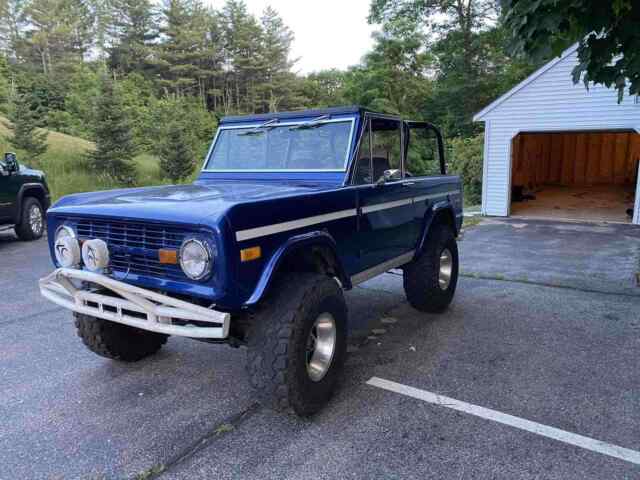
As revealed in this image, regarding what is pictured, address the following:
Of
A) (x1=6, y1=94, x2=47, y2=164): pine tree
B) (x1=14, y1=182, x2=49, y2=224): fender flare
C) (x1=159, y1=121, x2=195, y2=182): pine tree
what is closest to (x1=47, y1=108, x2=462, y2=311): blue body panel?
(x1=14, y1=182, x2=49, y2=224): fender flare

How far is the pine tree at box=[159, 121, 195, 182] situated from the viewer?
1772 centimetres

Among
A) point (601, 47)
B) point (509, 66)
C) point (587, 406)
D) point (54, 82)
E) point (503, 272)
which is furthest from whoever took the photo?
point (54, 82)

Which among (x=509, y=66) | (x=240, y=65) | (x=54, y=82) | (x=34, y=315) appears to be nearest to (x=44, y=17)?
(x=54, y=82)

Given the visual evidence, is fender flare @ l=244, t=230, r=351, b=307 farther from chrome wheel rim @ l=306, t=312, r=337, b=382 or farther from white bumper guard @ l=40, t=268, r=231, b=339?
chrome wheel rim @ l=306, t=312, r=337, b=382

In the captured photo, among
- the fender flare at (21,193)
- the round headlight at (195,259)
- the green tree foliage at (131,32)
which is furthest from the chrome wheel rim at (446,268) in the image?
the green tree foliage at (131,32)

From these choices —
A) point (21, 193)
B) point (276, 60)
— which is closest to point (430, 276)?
point (21, 193)

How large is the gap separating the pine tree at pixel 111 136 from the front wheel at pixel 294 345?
49.8 feet

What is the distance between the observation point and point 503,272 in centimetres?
708

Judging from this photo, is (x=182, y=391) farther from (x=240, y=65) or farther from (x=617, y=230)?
(x=240, y=65)

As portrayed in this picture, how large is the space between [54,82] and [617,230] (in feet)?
109

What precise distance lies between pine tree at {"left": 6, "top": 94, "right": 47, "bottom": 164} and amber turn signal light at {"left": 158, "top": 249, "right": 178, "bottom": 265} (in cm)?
1589

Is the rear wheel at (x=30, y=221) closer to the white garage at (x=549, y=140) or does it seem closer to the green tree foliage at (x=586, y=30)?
A: the green tree foliage at (x=586, y=30)

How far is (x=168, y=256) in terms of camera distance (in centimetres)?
266

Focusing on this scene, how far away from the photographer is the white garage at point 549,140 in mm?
11875
